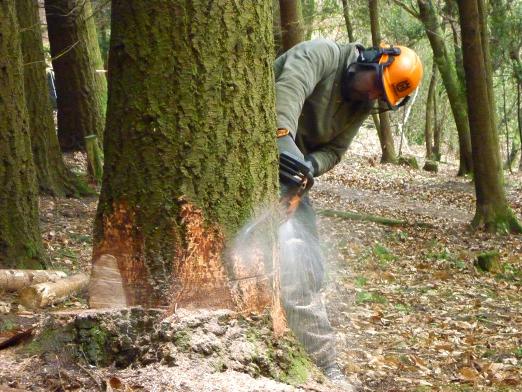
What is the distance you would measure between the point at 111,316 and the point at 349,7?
849 inches

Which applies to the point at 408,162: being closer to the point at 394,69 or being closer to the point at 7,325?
the point at 394,69

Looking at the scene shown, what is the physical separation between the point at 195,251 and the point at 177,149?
38cm

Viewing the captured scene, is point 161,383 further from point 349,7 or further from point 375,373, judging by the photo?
point 349,7

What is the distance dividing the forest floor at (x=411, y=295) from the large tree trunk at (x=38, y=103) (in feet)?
1.19

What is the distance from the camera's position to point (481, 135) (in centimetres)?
1090

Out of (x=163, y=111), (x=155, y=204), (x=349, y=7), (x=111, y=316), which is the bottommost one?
(x=111, y=316)

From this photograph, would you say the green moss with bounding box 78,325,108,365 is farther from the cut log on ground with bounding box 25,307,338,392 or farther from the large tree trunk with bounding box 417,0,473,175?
the large tree trunk with bounding box 417,0,473,175

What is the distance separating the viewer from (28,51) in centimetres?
873

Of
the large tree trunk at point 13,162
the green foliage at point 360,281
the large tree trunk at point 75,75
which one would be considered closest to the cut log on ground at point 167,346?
the large tree trunk at point 13,162

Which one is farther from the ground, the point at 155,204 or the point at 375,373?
the point at 155,204

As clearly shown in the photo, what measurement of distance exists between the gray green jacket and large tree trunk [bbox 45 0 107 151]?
7466 millimetres

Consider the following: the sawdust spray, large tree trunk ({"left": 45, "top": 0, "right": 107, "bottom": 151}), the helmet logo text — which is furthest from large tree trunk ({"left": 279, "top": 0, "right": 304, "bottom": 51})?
the sawdust spray

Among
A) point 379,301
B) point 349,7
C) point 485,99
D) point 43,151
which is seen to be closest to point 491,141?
point 485,99

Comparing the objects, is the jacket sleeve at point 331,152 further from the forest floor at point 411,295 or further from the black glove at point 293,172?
the forest floor at point 411,295
